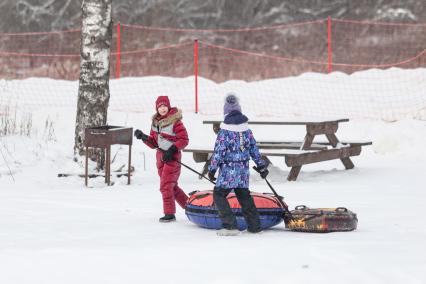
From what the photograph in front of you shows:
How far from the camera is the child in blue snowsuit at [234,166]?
8852 millimetres

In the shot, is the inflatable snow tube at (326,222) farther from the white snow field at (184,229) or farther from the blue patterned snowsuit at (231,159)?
the blue patterned snowsuit at (231,159)

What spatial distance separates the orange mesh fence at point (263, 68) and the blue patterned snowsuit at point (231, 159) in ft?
35.1

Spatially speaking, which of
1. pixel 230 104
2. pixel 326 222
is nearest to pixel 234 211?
pixel 326 222

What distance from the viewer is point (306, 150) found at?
13.8 m

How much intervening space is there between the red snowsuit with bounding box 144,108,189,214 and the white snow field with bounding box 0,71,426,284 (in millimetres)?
298

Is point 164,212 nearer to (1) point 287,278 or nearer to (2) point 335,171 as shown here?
(1) point 287,278

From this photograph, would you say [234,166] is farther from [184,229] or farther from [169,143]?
[169,143]

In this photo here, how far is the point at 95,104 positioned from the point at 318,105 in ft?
25.8

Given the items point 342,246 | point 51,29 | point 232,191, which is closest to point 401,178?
point 232,191

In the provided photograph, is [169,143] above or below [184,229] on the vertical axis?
above

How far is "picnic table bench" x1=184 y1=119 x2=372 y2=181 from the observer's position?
13.4 m

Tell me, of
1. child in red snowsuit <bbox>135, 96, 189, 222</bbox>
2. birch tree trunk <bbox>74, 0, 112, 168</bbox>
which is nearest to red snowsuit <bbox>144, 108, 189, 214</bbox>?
child in red snowsuit <bbox>135, 96, 189, 222</bbox>

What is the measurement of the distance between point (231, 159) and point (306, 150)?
201 inches

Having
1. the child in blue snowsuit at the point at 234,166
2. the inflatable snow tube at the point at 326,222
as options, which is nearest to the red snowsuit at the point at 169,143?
the child in blue snowsuit at the point at 234,166
